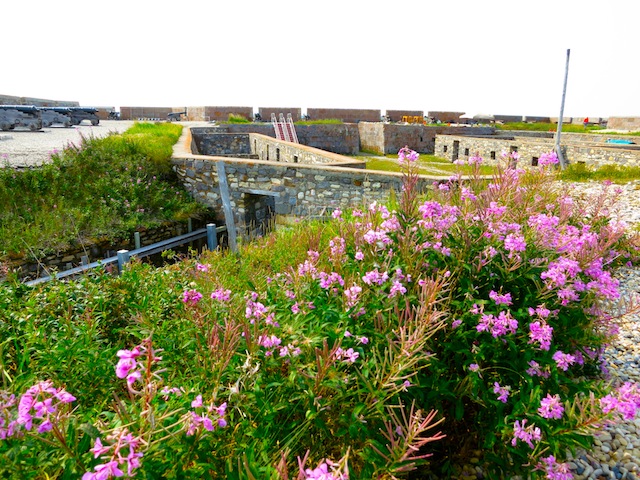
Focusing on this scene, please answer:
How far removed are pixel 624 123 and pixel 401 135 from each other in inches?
505

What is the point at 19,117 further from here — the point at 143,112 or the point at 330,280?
the point at 330,280

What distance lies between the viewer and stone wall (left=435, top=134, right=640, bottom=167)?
13.3m

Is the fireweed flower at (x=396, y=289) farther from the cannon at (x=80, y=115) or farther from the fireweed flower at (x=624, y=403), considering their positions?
the cannon at (x=80, y=115)

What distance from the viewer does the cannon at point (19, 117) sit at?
58.8 feet

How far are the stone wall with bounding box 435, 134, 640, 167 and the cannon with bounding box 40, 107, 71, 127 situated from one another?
725 inches

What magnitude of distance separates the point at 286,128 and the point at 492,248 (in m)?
24.0

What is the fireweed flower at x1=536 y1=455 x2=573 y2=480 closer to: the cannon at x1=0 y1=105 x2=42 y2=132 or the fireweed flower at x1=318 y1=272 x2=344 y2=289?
the fireweed flower at x1=318 y1=272 x2=344 y2=289

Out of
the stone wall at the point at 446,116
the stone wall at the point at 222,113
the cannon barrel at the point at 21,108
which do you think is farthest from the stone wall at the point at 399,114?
the cannon barrel at the point at 21,108

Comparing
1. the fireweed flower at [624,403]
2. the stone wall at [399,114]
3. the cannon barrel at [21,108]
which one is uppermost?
the stone wall at [399,114]

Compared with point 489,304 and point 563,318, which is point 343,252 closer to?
point 489,304

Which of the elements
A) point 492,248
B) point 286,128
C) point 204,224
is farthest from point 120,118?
point 492,248

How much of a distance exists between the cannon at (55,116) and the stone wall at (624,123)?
29.8 metres

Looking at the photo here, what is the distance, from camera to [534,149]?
18.1 meters

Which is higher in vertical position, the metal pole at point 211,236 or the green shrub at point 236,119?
the green shrub at point 236,119
